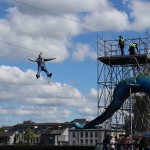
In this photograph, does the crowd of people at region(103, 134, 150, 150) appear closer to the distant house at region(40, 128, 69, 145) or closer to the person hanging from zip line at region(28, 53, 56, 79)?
the person hanging from zip line at region(28, 53, 56, 79)

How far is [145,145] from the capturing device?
964 inches

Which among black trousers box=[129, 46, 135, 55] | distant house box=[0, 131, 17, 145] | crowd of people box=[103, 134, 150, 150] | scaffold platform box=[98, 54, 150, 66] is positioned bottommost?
crowd of people box=[103, 134, 150, 150]

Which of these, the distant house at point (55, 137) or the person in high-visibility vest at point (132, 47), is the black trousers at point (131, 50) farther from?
the distant house at point (55, 137)

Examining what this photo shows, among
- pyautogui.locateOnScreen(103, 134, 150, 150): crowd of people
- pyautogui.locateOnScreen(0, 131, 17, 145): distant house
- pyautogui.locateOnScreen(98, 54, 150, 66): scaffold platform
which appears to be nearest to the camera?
pyautogui.locateOnScreen(103, 134, 150, 150): crowd of people

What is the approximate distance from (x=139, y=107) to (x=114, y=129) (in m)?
3.58

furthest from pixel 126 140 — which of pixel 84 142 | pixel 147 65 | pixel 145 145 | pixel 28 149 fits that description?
pixel 84 142

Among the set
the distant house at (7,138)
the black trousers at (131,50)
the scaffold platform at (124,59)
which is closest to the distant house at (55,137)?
the distant house at (7,138)

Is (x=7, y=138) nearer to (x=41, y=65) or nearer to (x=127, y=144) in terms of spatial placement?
(x=41, y=65)

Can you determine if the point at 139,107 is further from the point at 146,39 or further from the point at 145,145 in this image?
the point at 145,145

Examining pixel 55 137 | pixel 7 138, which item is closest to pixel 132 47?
pixel 55 137

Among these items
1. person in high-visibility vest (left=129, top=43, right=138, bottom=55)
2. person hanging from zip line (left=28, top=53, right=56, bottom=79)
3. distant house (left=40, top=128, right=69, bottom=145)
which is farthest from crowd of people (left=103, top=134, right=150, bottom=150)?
distant house (left=40, top=128, right=69, bottom=145)

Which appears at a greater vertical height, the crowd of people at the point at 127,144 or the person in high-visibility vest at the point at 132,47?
the person in high-visibility vest at the point at 132,47

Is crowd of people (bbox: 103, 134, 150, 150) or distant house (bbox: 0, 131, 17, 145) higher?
distant house (bbox: 0, 131, 17, 145)

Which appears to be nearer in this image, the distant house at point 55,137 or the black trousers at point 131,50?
the black trousers at point 131,50
